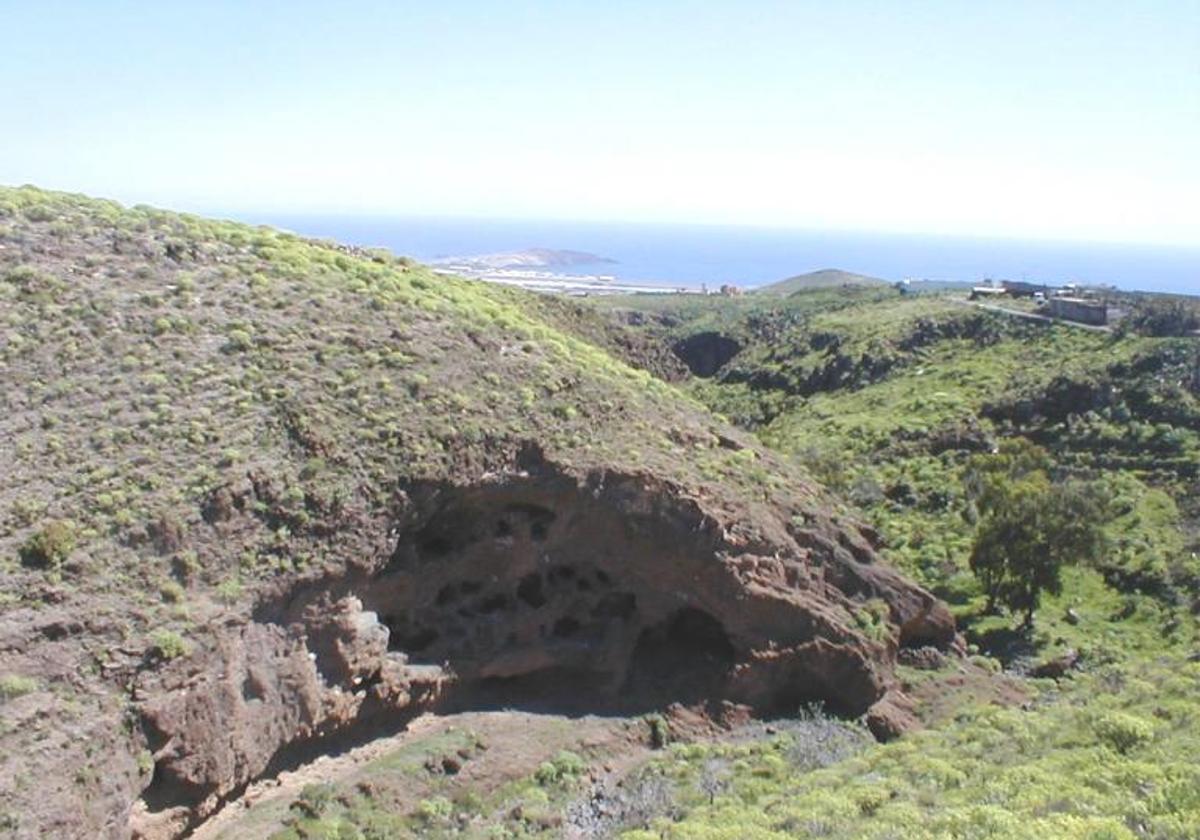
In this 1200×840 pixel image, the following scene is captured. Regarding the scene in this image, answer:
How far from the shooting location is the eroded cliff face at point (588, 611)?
18328mm

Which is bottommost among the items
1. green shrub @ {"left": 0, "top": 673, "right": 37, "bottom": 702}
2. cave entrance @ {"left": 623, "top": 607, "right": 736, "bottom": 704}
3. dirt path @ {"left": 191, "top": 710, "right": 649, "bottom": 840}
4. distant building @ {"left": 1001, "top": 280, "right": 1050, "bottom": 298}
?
dirt path @ {"left": 191, "top": 710, "right": 649, "bottom": 840}

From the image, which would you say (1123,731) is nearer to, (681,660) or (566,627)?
(681,660)

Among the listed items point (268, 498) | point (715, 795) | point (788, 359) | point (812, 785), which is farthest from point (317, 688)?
point (788, 359)

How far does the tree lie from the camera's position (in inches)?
1140

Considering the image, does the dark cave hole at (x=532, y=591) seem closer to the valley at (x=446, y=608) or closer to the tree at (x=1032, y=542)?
the valley at (x=446, y=608)

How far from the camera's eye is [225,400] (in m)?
19.0

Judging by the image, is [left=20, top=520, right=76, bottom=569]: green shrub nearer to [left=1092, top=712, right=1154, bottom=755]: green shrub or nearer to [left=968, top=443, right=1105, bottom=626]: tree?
[left=1092, top=712, right=1154, bottom=755]: green shrub

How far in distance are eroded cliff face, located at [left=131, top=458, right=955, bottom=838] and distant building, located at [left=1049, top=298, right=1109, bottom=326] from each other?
49.7 meters

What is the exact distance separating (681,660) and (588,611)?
2309mm

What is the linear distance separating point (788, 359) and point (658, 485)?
2119 inches

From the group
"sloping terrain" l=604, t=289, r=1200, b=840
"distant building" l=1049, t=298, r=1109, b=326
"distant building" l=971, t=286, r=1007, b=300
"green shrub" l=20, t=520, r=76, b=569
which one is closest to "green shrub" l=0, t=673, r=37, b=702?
"green shrub" l=20, t=520, r=76, b=569

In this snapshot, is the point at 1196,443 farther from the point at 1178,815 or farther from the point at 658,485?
the point at 1178,815

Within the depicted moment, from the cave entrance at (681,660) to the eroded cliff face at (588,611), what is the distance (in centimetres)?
3

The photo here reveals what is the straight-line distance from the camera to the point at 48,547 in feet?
49.8
